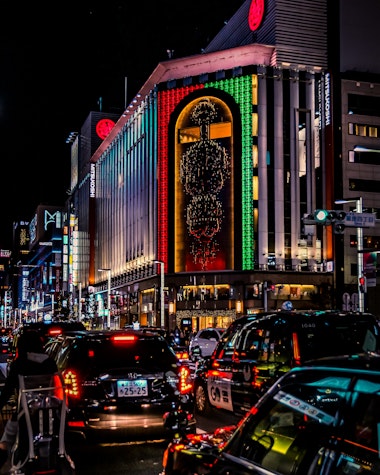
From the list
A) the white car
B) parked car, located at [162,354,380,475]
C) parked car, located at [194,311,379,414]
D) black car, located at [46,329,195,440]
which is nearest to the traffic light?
the white car

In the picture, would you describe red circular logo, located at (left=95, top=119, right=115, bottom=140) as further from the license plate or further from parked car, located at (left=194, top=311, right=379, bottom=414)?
the license plate

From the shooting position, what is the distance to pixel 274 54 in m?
65.9

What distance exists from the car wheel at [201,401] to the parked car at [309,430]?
891 cm

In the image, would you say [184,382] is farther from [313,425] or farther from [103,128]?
[103,128]

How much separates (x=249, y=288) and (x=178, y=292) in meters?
7.59

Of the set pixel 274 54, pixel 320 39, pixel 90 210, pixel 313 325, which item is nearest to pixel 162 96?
pixel 274 54

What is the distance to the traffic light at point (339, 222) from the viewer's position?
84.7 feet

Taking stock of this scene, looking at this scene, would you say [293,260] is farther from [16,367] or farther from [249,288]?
[16,367]

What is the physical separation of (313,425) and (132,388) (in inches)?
200

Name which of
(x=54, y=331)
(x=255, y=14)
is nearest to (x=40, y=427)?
(x=54, y=331)

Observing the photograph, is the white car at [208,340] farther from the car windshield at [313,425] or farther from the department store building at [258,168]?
the department store building at [258,168]

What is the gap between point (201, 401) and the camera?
13.5m

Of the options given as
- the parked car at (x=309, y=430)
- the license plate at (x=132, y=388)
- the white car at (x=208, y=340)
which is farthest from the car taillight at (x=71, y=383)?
the white car at (x=208, y=340)

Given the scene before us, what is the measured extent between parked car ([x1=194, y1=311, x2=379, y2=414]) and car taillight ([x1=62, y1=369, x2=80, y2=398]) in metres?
2.71
